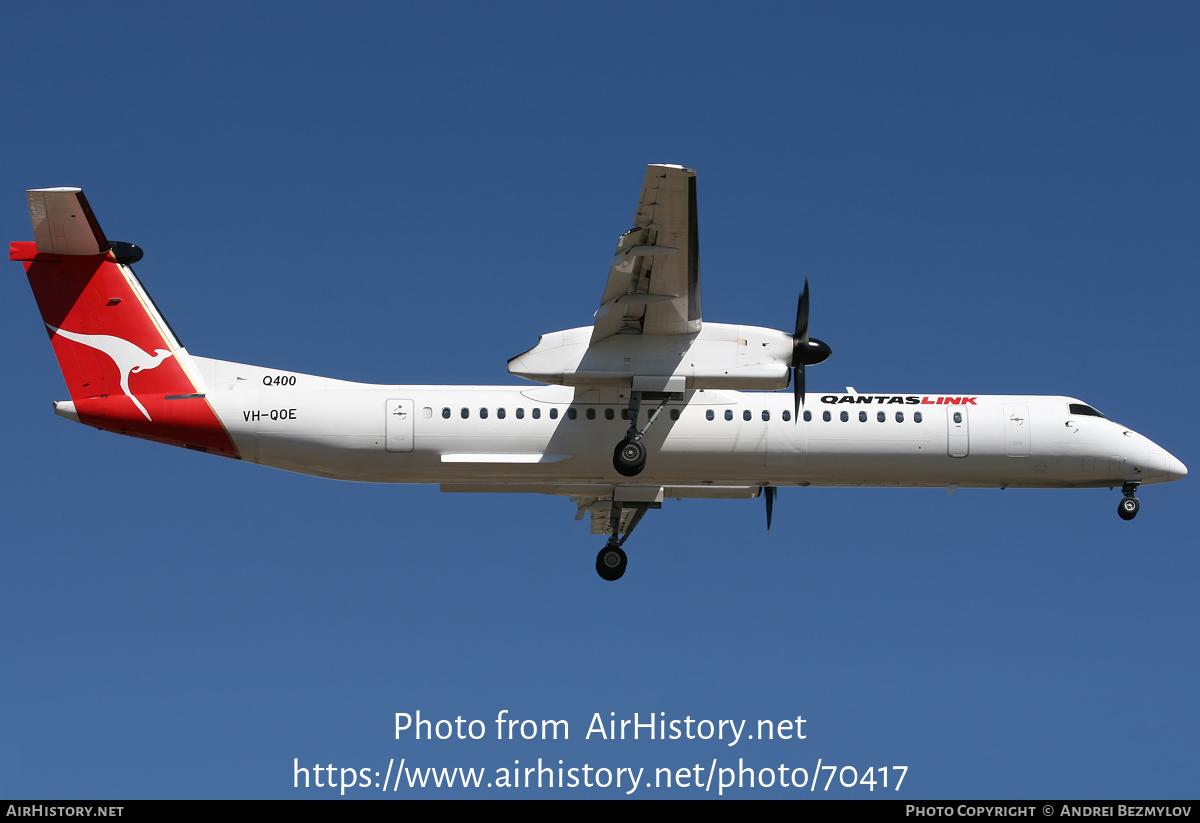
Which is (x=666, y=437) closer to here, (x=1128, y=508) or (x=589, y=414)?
(x=589, y=414)

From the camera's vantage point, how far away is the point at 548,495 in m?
24.8

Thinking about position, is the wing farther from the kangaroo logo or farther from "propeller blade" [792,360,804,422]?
the kangaroo logo

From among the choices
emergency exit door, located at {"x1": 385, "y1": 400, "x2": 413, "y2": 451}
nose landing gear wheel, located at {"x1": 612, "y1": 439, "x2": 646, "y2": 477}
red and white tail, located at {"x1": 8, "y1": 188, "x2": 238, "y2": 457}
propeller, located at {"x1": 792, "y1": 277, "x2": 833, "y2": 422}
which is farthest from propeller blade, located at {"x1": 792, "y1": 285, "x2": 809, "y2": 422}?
red and white tail, located at {"x1": 8, "y1": 188, "x2": 238, "y2": 457}

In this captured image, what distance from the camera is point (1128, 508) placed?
81.7 ft

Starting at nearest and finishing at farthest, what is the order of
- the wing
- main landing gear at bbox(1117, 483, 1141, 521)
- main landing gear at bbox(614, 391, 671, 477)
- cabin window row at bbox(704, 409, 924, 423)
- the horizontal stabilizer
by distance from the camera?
1. the wing
2. the horizontal stabilizer
3. main landing gear at bbox(614, 391, 671, 477)
4. cabin window row at bbox(704, 409, 924, 423)
5. main landing gear at bbox(1117, 483, 1141, 521)

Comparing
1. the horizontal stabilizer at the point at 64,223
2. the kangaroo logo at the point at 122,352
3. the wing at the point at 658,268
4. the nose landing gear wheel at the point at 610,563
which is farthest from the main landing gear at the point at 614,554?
the horizontal stabilizer at the point at 64,223

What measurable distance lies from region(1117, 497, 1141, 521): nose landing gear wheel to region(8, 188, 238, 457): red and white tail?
16914mm

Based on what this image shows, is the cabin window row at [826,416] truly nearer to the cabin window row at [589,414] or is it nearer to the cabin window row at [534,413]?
the cabin window row at [589,414]

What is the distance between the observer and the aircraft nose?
25.0 metres

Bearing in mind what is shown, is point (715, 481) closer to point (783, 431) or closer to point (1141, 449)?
point (783, 431)

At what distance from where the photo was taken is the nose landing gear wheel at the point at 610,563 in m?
25.0

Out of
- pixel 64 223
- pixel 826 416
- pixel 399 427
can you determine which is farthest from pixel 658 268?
pixel 64 223

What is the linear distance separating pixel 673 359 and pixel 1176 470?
10.5 m

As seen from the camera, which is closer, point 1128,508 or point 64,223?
point 64,223
